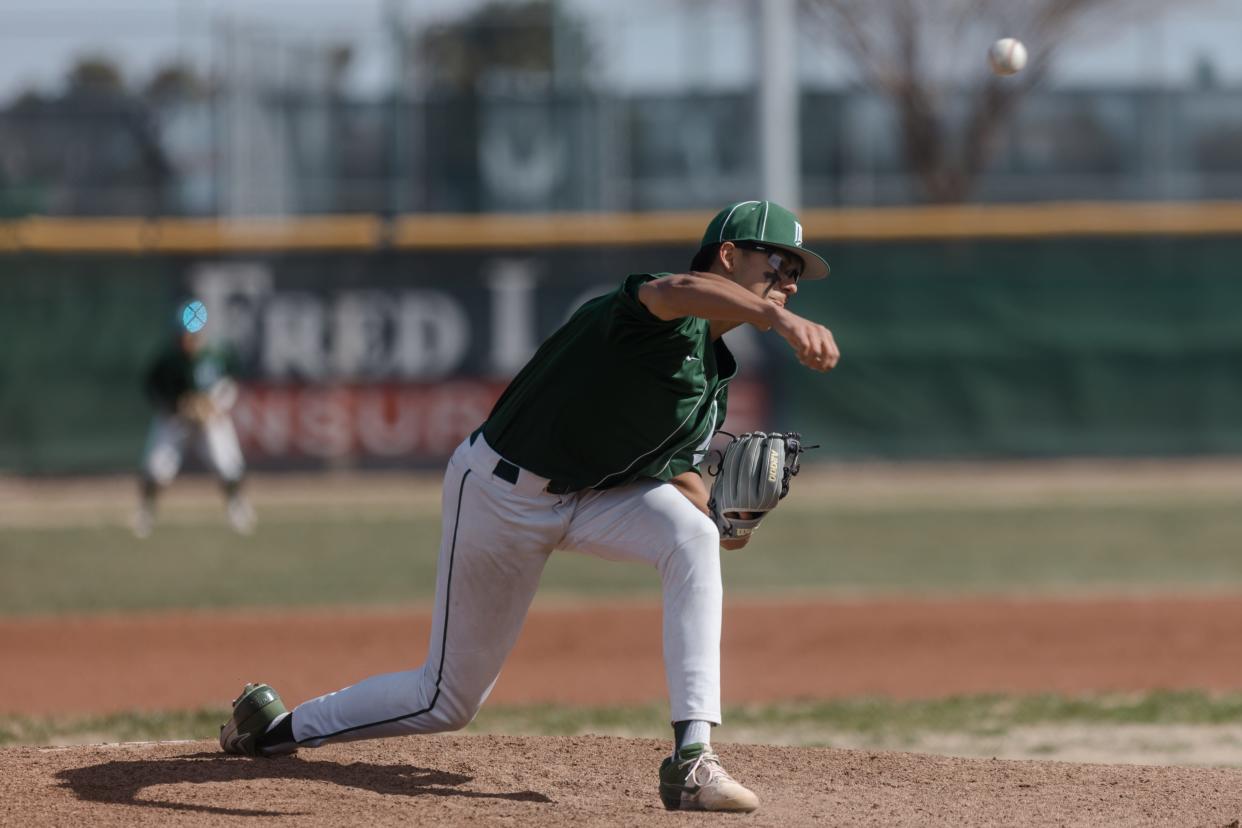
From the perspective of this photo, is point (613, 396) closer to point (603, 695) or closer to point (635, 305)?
point (635, 305)

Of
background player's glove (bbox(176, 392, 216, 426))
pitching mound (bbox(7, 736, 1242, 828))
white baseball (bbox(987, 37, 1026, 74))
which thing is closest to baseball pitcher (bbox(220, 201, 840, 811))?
pitching mound (bbox(7, 736, 1242, 828))

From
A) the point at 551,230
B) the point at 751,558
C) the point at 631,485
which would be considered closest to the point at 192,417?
the point at 551,230

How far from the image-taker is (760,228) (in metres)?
4.06

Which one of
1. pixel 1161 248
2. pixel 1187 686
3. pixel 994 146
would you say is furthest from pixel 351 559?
pixel 994 146

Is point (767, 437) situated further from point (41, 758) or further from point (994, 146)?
point (994, 146)

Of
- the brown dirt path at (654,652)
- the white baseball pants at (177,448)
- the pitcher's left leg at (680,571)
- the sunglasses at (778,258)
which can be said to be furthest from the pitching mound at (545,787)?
the white baseball pants at (177,448)

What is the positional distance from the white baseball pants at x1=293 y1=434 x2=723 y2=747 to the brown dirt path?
9.22ft

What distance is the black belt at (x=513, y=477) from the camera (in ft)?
13.8

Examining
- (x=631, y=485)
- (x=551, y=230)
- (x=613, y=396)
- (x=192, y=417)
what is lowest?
(x=192, y=417)

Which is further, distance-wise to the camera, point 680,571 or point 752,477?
point 752,477

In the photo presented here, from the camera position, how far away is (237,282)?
54.7 ft

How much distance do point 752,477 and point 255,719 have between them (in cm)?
159

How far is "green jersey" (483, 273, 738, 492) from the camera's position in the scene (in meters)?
4.04

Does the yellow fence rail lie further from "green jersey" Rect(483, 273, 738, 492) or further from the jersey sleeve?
the jersey sleeve
